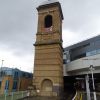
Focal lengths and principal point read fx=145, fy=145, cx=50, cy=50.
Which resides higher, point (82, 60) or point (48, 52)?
point (48, 52)

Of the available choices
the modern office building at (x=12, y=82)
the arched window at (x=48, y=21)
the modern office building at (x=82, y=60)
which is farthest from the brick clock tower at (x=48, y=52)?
the modern office building at (x=12, y=82)

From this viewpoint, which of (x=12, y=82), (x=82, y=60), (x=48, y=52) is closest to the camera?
(x=48, y=52)

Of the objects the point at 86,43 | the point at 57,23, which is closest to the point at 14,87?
the point at 57,23

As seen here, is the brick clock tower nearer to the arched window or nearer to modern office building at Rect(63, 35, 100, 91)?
the arched window

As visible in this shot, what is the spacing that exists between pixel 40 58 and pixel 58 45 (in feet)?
13.9

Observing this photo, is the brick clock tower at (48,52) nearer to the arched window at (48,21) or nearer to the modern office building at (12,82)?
the arched window at (48,21)

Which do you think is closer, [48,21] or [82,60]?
[82,60]

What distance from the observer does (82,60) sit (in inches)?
1099

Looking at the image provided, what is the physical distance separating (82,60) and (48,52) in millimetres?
6734

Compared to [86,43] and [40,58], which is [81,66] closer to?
[40,58]

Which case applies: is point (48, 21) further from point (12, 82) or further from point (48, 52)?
point (12, 82)

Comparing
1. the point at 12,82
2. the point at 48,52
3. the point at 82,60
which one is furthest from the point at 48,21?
the point at 12,82

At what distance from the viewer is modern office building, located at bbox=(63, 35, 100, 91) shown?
25961 mm

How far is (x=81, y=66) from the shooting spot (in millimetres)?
27875
